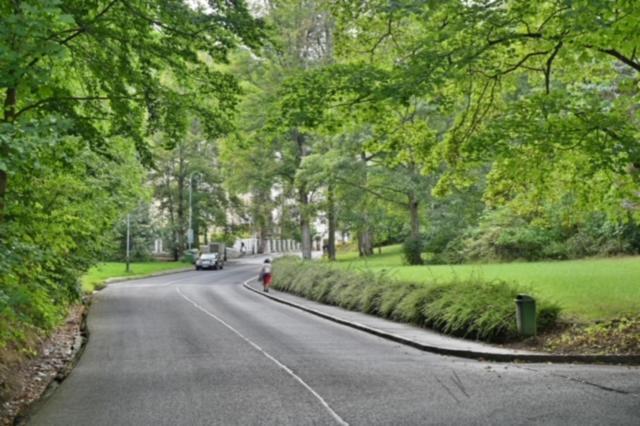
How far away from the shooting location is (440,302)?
15672 mm

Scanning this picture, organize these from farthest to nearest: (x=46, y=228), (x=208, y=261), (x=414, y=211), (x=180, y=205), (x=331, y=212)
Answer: (x=180, y=205) < (x=208, y=261) < (x=331, y=212) < (x=414, y=211) < (x=46, y=228)

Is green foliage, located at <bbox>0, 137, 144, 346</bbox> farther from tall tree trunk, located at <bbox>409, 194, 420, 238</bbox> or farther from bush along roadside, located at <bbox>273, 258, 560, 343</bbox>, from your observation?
tall tree trunk, located at <bbox>409, 194, 420, 238</bbox>

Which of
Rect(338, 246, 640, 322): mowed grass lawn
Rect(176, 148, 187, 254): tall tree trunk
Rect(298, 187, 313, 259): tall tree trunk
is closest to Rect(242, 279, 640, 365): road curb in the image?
Rect(338, 246, 640, 322): mowed grass lawn

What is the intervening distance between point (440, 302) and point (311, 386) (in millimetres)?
7365

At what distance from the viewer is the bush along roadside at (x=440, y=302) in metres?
13.6

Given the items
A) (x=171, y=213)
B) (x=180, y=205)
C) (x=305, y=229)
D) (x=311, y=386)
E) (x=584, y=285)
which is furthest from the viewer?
(x=171, y=213)

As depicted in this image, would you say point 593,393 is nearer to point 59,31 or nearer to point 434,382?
point 434,382

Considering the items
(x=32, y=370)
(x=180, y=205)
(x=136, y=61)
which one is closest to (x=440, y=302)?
(x=136, y=61)

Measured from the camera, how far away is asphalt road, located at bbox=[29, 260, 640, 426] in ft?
24.1

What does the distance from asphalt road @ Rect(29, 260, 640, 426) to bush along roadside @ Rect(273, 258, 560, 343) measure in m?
1.80

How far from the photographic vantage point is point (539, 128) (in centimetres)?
1208

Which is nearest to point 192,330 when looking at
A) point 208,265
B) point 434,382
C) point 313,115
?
point 313,115

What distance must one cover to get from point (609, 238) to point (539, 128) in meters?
20.8

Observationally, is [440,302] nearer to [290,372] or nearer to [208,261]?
[290,372]
